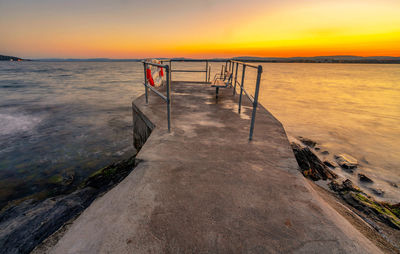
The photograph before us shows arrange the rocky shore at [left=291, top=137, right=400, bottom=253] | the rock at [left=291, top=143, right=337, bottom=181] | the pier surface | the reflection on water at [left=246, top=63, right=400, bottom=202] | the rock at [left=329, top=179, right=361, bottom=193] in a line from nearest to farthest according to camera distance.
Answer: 1. the pier surface
2. the rocky shore at [left=291, top=137, right=400, bottom=253]
3. the rock at [left=329, top=179, right=361, bottom=193]
4. the rock at [left=291, top=143, right=337, bottom=181]
5. the reflection on water at [left=246, top=63, right=400, bottom=202]

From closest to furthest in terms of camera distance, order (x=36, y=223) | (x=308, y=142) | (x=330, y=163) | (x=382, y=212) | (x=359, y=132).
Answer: (x=36, y=223) < (x=382, y=212) < (x=330, y=163) < (x=308, y=142) < (x=359, y=132)

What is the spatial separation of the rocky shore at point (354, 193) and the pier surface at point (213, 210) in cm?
56

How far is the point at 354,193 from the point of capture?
3504 millimetres

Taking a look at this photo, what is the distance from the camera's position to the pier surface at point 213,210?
4.16ft

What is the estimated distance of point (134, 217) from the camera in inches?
57.9

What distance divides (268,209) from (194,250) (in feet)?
2.39

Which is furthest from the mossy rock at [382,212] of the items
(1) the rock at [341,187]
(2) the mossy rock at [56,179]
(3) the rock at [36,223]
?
(2) the mossy rock at [56,179]

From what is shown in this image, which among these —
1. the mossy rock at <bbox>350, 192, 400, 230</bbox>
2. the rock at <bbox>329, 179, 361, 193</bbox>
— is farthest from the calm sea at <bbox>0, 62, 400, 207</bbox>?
the mossy rock at <bbox>350, 192, 400, 230</bbox>

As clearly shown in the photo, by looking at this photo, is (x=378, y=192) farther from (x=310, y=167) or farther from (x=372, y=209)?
(x=372, y=209)

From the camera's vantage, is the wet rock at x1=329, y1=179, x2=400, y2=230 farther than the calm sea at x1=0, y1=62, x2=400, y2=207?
No

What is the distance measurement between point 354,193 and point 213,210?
3399 millimetres

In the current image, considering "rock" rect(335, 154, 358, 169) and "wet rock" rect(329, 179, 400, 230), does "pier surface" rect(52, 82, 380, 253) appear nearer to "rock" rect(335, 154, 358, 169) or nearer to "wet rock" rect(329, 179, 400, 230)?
"wet rock" rect(329, 179, 400, 230)

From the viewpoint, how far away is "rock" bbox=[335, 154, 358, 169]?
5369 mm

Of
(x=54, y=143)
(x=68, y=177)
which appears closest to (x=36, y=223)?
(x=68, y=177)
